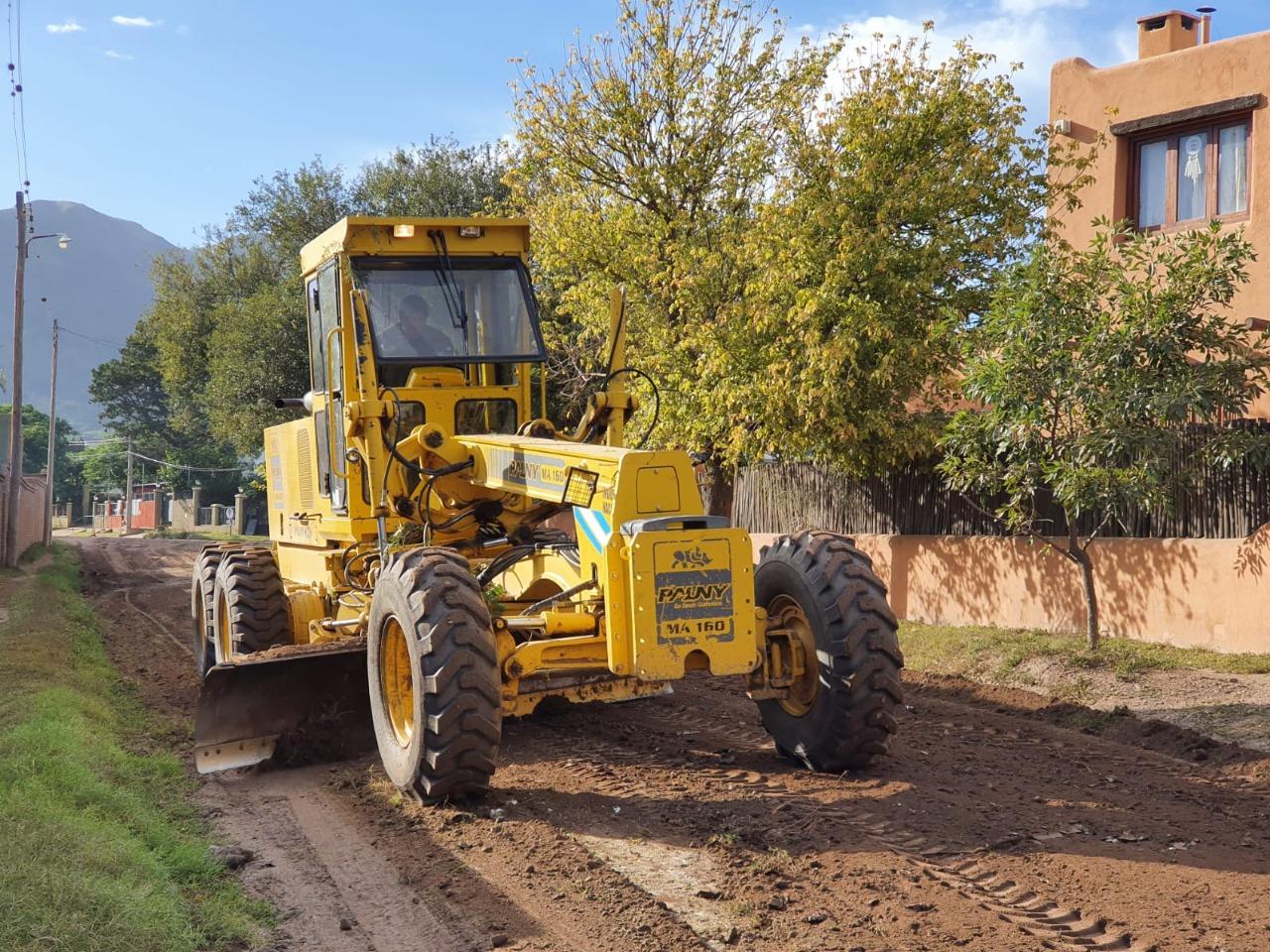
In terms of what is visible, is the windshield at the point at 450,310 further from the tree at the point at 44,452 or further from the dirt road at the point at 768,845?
the tree at the point at 44,452

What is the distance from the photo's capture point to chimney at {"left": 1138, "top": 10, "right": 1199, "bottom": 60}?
19.1 m

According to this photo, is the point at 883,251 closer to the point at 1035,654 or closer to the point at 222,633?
the point at 1035,654

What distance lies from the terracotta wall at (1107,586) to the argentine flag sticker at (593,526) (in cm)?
725

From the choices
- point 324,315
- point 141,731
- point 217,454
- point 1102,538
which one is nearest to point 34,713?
point 141,731

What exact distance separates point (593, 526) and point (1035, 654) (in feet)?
22.1

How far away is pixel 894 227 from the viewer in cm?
1491

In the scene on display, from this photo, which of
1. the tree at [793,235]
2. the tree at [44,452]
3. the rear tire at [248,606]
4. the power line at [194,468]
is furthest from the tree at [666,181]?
the tree at [44,452]

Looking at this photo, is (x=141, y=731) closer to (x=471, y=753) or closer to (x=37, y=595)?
(x=471, y=753)

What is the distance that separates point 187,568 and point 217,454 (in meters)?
40.1

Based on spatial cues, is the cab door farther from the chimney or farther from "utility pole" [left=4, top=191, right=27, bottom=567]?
"utility pole" [left=4, top=191, right=27, bottom=567]

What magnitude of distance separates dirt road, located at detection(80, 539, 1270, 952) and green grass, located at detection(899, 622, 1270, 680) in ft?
6.33

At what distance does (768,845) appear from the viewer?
245 inches

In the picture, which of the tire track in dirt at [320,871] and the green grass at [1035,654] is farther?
the green grass at [1035,654]

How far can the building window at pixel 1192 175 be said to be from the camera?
54.8 ft
